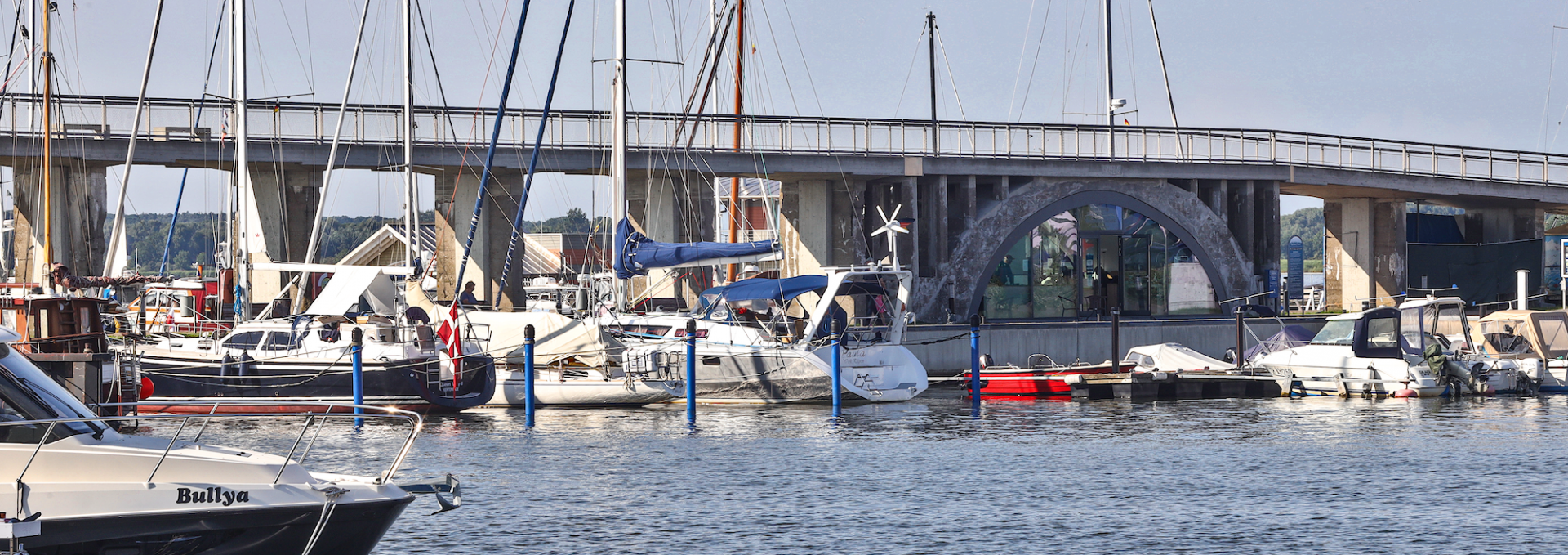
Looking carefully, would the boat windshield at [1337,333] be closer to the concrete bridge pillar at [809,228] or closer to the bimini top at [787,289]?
the bimini top at [787,289]

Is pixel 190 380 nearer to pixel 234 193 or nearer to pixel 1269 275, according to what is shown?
pixel 234 193

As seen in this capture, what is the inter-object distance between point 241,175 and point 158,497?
22376 mm

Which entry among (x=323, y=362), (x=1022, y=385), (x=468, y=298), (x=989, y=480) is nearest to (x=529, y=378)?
(x=323, y=362)

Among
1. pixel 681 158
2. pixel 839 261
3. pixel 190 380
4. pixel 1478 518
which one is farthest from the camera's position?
pixel 839 261

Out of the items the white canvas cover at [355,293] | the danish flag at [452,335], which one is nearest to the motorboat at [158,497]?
the danish flag at [452,335]

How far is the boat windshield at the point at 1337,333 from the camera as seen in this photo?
121 feet

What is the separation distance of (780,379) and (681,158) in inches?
573

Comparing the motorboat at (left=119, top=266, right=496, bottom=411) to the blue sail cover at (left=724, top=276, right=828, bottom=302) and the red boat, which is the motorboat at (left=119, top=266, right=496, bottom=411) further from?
the red boat

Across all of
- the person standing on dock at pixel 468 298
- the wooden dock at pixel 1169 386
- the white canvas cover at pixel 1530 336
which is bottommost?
the wooden dock at pixel 1169 386

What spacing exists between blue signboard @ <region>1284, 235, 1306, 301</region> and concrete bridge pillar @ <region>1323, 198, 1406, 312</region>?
10.4 feet

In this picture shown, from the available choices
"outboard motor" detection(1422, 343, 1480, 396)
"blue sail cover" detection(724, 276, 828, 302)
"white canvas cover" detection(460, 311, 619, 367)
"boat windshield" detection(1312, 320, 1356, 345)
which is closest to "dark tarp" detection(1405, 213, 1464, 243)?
"boat windshield" detection(1312, 320, 1356, 345)

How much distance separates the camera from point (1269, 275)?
5497 cm

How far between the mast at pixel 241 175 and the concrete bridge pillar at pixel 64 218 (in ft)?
21.6

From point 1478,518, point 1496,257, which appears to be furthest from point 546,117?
point 1496,257
